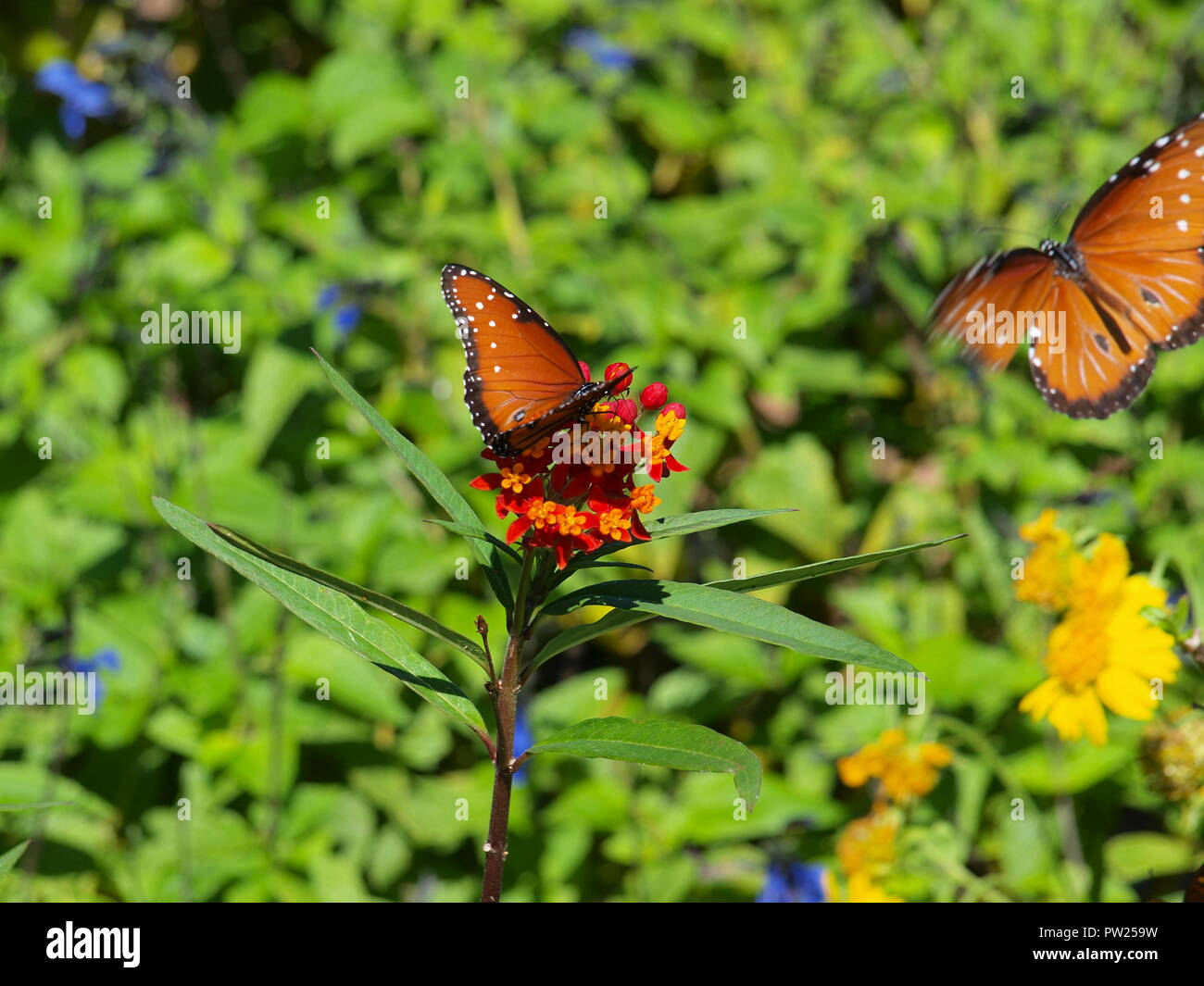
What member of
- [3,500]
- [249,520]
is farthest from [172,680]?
[3,500]

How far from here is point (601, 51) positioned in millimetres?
2885

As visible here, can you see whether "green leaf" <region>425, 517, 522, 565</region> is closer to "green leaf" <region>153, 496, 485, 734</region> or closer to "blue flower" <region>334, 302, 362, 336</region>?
"green leaf" <region>153, 496, 485, 734</region>

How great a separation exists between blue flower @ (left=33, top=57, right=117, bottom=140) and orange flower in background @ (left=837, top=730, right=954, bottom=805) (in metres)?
2.27

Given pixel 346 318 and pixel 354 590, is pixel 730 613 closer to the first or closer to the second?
pixel 354 590

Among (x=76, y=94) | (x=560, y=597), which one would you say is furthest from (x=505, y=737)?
(x=76, y=94)

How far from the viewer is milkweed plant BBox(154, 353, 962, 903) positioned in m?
0.71

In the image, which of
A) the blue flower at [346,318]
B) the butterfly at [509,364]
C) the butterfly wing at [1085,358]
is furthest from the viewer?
the blue flower at [346,318]

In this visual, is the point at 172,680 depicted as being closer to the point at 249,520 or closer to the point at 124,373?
the point at 249,520

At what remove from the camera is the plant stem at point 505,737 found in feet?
2.36

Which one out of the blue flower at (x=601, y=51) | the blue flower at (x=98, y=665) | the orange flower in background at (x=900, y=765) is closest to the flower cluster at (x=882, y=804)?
the orange flower in background at (x=900, y=765)

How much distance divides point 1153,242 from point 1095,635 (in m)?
0.59

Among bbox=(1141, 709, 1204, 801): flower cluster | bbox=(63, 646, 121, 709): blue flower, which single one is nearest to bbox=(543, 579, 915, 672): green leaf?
bbox=(1141, 709, 1204, 801): flower cluster

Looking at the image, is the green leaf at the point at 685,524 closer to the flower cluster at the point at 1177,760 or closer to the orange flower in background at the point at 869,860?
the flower cluster at the point at 1177,760

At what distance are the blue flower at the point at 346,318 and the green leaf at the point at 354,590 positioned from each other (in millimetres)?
1764
